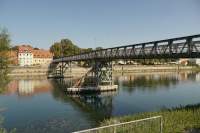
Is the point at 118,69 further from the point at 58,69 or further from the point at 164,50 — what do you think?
the point at 164,50

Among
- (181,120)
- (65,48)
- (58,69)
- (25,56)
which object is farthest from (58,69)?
(181,120)

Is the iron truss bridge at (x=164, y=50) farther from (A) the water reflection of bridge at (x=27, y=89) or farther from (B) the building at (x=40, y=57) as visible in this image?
(B) the building at (x=40, y=57)

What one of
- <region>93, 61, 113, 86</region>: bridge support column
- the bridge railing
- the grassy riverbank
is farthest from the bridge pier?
the bridge railing

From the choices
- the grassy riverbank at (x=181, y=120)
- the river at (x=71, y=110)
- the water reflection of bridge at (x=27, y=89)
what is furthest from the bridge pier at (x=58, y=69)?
the grassy riverbank at (x=181, y=120)

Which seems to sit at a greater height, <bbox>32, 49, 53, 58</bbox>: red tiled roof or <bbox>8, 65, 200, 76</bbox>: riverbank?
<bbox>32, 49, 53, 58</bbox>: red tiled roof

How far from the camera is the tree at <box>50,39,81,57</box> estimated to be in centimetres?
14649

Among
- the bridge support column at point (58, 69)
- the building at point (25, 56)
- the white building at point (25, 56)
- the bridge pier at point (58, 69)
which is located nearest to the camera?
the bridge support column at point (58, 69)

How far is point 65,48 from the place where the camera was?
148m

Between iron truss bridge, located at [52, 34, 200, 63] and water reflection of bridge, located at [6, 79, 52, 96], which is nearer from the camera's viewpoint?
iron truss bridge, located at [52, 34, 200, 63]

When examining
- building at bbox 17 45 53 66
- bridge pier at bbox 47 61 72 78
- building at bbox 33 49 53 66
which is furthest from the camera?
building at bbox 33 49 53 66

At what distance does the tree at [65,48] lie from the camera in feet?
481

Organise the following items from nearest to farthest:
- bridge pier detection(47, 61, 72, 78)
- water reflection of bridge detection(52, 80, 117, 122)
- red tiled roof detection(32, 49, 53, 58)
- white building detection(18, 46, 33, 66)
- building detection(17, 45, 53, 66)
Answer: water reflection of bridge detection(52, 80, 117, 122)
bridge pier detection(47, 61, 72, 78)
white building detection(18, 46, 33, 66)
building detection(17, 45, 53, 66)
red tiled roof detection(32, 49, 53, 58)

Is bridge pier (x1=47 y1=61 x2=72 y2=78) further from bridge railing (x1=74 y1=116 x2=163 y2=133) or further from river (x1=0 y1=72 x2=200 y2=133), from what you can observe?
bridge railing (x1=74 y1=116 x2=163 y2=133)

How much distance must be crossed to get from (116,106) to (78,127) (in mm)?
15148
